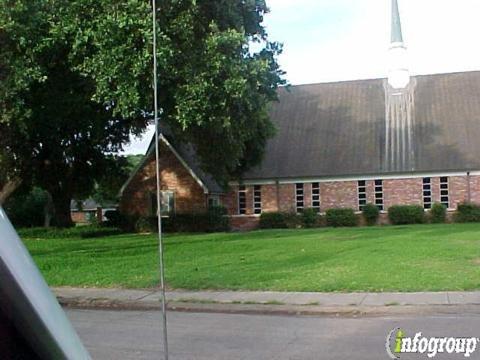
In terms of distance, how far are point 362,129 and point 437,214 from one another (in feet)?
28.2

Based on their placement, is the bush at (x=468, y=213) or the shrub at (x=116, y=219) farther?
the shrub at (x=116, y=219)

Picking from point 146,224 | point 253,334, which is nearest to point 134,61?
point 253,334

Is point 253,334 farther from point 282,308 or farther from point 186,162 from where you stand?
point 186,162

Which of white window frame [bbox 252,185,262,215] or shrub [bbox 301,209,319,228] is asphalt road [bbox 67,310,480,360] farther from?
white window frame [bbox 252,185,262,215]

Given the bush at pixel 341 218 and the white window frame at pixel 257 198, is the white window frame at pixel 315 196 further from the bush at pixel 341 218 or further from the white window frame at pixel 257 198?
the white window frame at pixel 257 198

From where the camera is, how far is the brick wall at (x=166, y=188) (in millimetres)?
41312

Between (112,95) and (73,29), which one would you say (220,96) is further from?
(73,29)

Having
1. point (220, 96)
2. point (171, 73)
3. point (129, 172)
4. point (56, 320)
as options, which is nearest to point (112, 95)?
point (171, 73)

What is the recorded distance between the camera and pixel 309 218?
40.7 meters

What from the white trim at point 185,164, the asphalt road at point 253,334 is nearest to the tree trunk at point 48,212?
the white trim at point 185,164

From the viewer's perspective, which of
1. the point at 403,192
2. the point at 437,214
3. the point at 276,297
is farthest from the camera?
the point at 403,192

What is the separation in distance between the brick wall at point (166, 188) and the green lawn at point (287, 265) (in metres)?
17.3

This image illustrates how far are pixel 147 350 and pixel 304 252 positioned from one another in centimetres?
1242

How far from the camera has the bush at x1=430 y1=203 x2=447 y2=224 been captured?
39188mm
